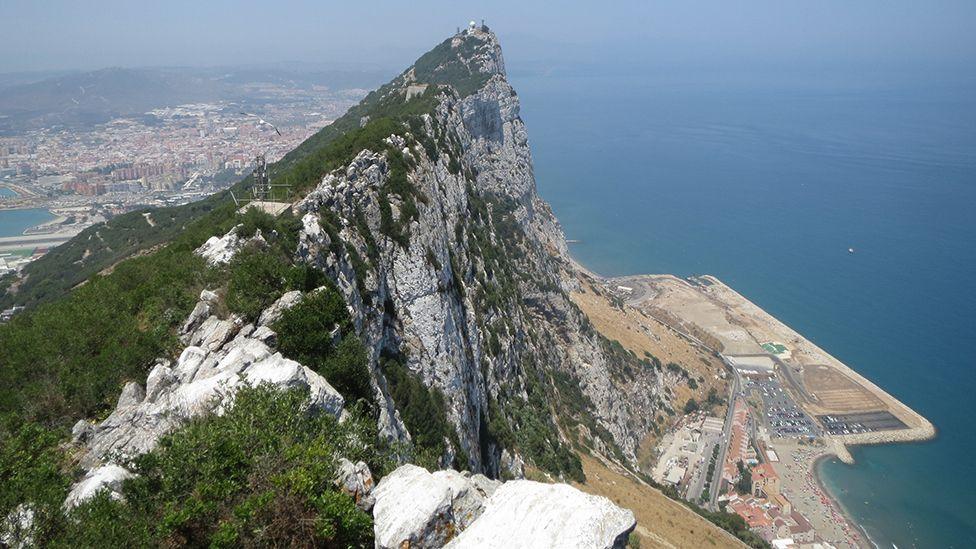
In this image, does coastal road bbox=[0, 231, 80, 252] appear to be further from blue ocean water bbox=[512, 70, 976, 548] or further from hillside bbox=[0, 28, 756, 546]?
blue ocean water bbox=[512, 70, 976, 548]

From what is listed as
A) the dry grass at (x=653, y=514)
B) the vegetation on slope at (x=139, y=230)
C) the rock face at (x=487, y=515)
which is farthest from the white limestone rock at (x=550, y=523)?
the vegetation on slope at (x=139, y=230)

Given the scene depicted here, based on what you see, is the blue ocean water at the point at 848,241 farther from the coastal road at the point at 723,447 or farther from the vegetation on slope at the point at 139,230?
the vegetation on slope at the point at 139,230

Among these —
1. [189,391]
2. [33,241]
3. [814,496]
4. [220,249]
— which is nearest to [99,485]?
[189,391]

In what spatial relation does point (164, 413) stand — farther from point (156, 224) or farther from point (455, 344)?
point (156, 224)

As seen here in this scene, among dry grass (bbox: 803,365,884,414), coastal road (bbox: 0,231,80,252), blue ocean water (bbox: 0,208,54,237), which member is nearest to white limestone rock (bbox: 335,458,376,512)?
dry grass (bbox: 803,365,884,414)

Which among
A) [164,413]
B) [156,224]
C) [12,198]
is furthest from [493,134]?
[12,198]
